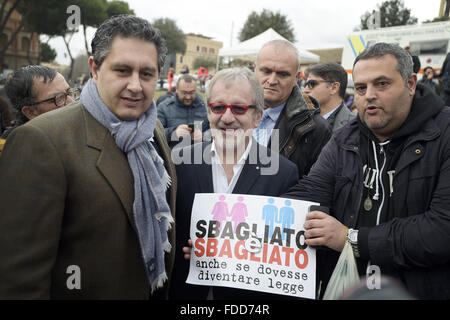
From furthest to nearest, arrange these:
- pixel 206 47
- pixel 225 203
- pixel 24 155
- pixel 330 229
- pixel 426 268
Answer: pixel 206 47, pixel 225 203, pixel 330 229, pixel 426 268, pixel 24 155

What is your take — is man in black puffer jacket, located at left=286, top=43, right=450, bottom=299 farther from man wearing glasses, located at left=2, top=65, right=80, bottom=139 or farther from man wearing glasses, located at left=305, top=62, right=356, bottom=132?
man wearing glasses, located at left=305, top=62, right=356, bottom=132

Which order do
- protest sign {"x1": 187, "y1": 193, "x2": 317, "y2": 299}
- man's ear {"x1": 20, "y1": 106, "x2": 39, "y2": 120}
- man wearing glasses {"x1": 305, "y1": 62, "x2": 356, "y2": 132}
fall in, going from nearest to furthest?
protest sign {"x1": 187, "y1": 193, "x2": 317, "y2": 299}
man's ear {"x1": 20, "y1": 106, "x2": 39, "y2": 120}
man wearing glasses {"x1": 305, "y1": 62, "x2": 356, "y2": 132}

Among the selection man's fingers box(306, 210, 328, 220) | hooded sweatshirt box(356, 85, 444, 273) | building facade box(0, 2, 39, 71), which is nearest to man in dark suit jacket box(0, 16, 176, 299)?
man's fingers box(306, 210, 328, 220)

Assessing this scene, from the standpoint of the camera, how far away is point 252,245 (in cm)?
205

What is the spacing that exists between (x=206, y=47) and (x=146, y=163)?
98.7 meters

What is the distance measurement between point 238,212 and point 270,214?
191mm

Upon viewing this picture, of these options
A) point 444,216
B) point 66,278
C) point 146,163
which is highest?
point 146,163

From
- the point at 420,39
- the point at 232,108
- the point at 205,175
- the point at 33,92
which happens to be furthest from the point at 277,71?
the point at 420,39

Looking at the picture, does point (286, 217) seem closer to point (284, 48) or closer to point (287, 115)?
point (287, 115)

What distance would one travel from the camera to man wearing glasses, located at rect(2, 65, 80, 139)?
290 centimetres

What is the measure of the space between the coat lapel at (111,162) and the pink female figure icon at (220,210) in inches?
21.2
